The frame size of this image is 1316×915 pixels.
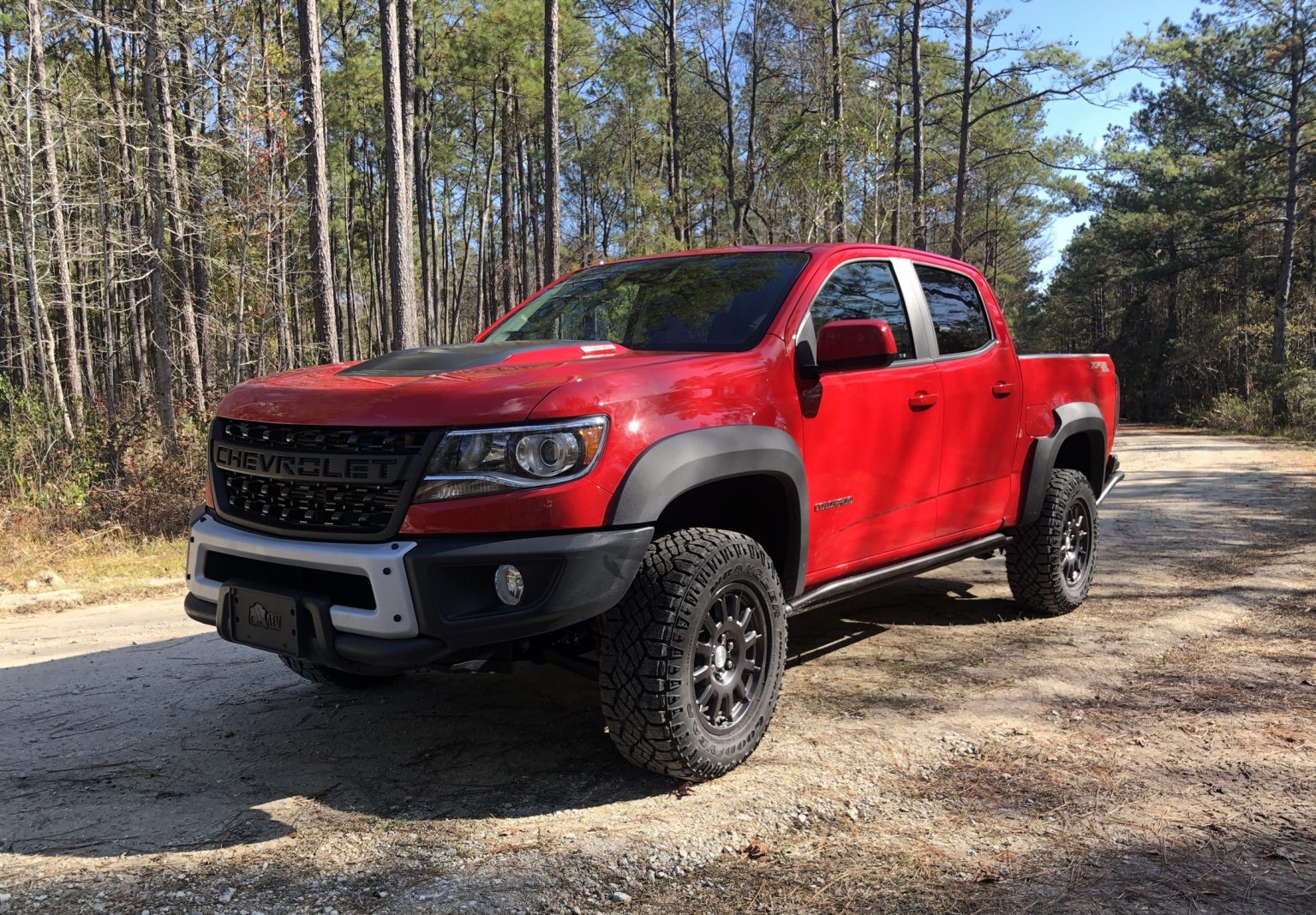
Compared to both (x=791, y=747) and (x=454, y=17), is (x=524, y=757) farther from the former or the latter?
(x=454, y=17)

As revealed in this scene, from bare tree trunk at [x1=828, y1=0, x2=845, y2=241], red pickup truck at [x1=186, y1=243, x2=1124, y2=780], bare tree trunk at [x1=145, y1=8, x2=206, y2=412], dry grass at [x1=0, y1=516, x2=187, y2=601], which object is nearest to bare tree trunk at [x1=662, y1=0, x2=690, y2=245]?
bare tree trunk at [x1=828, y1=0, x2=845, y2=241]

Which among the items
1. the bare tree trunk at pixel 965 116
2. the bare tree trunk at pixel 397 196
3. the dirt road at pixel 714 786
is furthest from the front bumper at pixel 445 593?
the bare tree trunk at pixel 965 116

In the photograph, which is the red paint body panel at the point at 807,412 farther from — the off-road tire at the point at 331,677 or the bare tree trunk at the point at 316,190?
the bare tree trunk at the point at 316,190

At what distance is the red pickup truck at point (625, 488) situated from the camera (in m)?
2.74

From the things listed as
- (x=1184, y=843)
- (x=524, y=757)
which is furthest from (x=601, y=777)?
(x=1184, y=843)

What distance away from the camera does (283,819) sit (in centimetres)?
297

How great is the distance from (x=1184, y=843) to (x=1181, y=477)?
11.3 metres

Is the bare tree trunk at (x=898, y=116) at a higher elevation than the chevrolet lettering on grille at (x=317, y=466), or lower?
higher

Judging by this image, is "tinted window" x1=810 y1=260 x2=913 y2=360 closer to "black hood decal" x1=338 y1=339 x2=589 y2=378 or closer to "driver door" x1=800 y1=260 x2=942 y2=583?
"driver door" x1=800 y1=260 x2=942 y2=583

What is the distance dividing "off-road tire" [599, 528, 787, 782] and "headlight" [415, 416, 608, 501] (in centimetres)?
52

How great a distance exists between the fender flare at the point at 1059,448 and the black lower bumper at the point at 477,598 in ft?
10.8

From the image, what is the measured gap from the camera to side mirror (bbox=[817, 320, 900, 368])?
3.53m

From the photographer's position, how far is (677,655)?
116 inches

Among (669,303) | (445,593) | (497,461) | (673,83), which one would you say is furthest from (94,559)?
(673,83)
